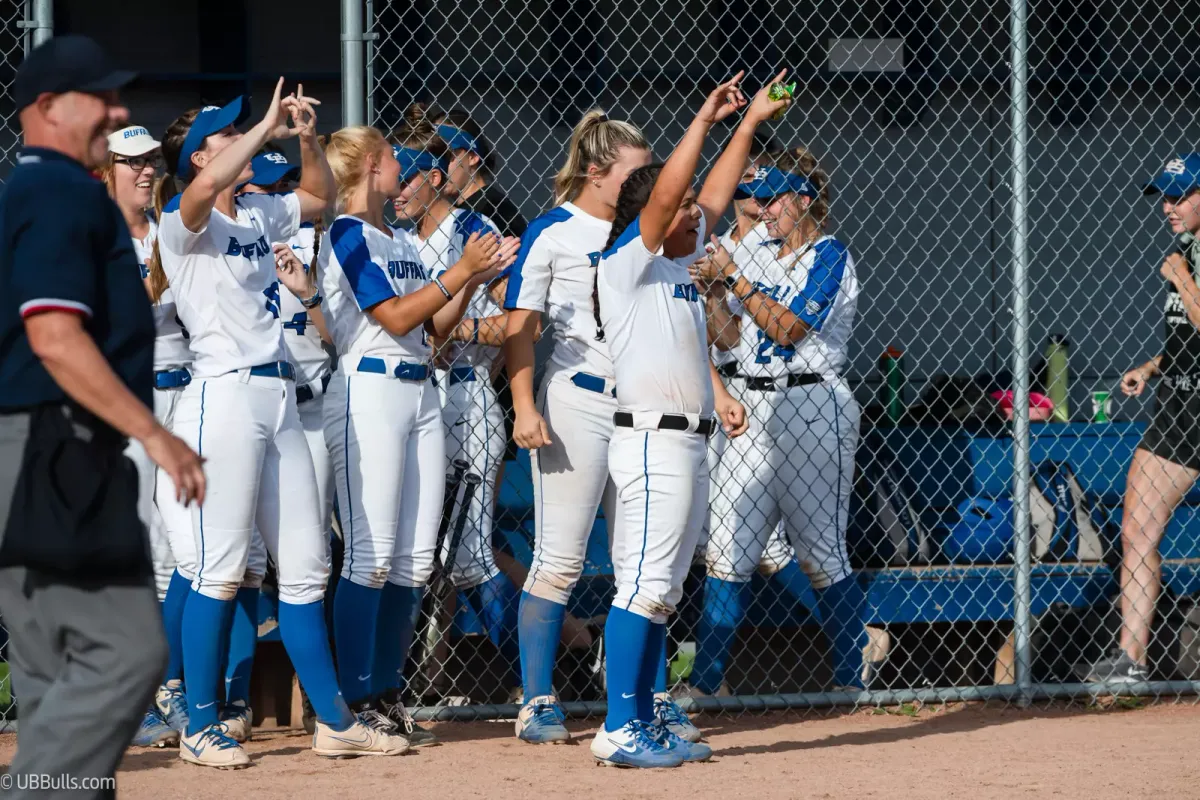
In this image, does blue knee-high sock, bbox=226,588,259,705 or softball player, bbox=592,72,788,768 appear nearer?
softball player, bbox=592,72,788,768

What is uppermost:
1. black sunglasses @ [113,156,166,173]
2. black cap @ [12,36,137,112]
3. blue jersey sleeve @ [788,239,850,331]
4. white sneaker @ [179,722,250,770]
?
black cap @ [12,36,137,112]

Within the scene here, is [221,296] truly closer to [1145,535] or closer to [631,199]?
[631,199]

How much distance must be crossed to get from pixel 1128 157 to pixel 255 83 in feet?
15.0

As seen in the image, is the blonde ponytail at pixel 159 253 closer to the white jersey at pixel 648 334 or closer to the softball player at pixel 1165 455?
the white jersey at pixel 648 334

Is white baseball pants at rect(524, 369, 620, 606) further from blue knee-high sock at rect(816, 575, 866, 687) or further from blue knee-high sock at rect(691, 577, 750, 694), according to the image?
blue knee-high sock at rect(816, 575, 866, 687)

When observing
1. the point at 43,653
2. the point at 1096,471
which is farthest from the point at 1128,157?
the point at 43,653

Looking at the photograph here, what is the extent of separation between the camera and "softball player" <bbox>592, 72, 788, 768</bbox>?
14.0 ft

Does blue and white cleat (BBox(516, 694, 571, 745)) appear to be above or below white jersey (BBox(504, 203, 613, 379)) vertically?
below

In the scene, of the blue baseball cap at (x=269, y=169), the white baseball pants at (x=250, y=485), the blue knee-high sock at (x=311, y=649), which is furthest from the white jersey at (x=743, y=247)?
the blue knee-high sock at (x=311, y=649)

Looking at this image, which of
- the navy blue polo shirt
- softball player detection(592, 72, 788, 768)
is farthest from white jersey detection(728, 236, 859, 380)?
the navy blue polo shirt

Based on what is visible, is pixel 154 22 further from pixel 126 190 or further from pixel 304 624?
pixel 304 624

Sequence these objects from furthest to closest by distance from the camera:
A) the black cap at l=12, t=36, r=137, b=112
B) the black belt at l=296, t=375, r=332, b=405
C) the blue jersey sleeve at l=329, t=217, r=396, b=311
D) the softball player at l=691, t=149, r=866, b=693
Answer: the softball player at l=691, t=149, r=866, b=693
the black belt at l=296, t=375, r=332, b=405
the blue jersey sleeve at l=329, t=217, r=396, b=311
the black cap at l=12, t=36, r=137, b=112

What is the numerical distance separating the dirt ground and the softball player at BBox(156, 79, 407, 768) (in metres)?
0.21

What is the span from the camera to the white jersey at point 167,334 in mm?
4512
